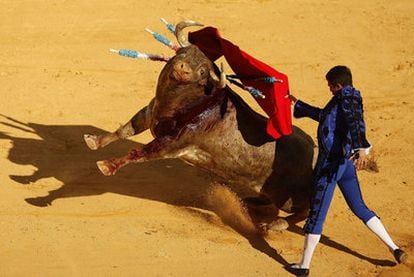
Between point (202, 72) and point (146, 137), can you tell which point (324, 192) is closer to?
point (202, 72)

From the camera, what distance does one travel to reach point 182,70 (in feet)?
26.2

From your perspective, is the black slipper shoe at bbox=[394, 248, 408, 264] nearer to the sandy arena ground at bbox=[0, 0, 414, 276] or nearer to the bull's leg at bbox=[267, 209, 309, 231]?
the sandy arena ground at bbox=[0, 0, 414, 276]

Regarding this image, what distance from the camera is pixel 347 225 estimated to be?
898cm

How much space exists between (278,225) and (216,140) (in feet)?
3.55

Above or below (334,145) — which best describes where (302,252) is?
below

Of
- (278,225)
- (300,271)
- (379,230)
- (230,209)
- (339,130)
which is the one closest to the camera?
(339,130)

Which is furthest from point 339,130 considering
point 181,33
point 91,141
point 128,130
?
point 91,141

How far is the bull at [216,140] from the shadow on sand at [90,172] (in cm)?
54

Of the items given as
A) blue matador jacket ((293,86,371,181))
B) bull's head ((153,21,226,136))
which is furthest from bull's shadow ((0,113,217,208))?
blue matador jacket ((293,86,371,181))

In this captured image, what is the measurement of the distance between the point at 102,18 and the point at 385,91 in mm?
4386

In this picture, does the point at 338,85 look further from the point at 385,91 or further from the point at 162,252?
the point at 385,91

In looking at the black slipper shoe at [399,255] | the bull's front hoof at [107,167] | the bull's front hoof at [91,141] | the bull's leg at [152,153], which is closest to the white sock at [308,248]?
the black slipper shoe at [399,255]

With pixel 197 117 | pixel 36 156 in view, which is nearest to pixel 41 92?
pixel 36 156

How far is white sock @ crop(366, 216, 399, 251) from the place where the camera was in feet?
26.1
